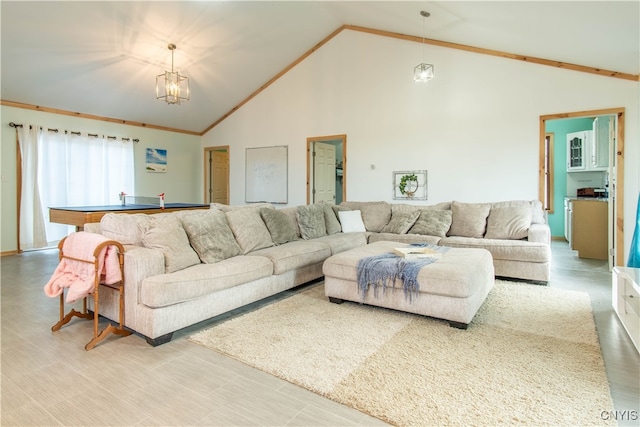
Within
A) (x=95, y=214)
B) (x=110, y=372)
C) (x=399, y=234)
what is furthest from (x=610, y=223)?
(x=95, y=214)

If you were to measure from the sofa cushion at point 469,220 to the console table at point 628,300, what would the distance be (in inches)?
69.0

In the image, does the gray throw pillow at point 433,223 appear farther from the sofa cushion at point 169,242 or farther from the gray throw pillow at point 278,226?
the sofa cushion at point 169,242

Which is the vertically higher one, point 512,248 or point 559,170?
point 559,170

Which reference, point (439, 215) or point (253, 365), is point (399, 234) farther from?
point (253, 365)

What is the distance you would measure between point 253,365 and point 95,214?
11.8 feet

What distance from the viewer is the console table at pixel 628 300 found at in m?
2.37

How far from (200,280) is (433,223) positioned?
3279mm

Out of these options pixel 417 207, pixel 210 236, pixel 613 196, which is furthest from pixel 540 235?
pixel 210 236

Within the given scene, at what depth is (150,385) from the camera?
1936 mm

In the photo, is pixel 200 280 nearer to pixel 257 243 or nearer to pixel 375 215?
pixel 257 243

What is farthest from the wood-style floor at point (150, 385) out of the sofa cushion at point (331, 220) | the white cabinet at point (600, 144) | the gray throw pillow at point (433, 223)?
the white cabinet at point (600, 144)

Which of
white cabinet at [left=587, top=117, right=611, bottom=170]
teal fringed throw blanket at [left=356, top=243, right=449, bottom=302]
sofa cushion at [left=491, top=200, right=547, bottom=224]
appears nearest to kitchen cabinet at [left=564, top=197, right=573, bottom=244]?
white cabinet at [left=587, top=117, right=611, bottom=170]

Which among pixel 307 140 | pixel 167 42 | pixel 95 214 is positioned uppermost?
pixel 167 42

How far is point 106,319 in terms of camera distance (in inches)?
116
